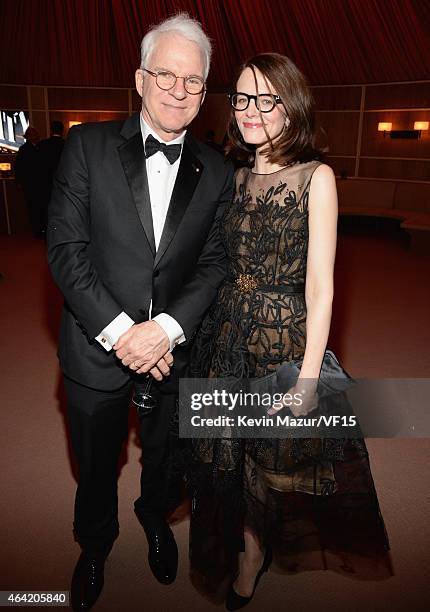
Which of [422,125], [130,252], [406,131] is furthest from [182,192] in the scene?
[406,131]

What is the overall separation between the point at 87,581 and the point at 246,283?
1.24 m

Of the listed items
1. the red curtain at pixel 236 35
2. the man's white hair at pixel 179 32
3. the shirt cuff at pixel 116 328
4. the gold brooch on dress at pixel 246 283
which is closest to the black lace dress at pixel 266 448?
the gold brooch on dress at pixel 246 283

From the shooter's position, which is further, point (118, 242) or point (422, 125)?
point (422, 125)

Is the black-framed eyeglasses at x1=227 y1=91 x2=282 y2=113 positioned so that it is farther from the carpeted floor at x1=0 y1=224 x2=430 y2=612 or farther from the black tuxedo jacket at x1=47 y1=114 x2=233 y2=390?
the carpeted floor at x1=0 y1=224 x2=430 y2=612

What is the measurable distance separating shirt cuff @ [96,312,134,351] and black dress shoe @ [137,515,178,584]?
0.90 metres

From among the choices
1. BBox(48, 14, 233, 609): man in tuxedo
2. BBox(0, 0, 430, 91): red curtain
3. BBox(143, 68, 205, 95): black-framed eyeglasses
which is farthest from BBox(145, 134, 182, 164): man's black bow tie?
BBox(0, 0, 430, 91): red curtain

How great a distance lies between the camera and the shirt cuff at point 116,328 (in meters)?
1.70

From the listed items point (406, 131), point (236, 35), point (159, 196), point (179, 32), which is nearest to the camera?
point (179, 32)

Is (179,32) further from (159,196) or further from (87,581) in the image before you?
(87,581)

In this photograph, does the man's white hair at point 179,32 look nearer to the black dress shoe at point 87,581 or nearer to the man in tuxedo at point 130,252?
the man in tuxedo at point 130,252

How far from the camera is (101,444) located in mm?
1921

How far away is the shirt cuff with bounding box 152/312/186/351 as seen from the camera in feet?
5.81

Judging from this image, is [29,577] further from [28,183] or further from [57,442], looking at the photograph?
[28,183]

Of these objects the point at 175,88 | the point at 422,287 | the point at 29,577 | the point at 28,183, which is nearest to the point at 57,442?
the point at 29,577
